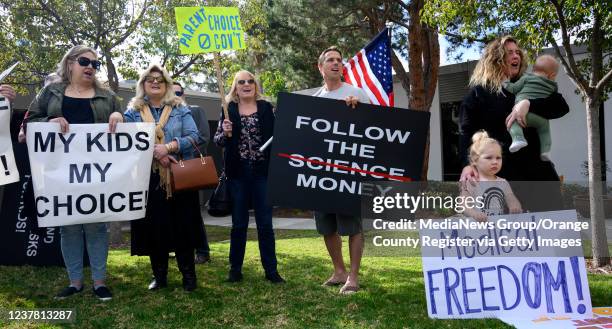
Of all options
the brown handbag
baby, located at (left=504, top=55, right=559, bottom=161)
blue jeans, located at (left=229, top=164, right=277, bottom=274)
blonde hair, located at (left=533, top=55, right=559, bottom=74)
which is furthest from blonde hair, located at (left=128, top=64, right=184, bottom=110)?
blonde hair, located at (left=533, top=55, right=559, bottom=74)

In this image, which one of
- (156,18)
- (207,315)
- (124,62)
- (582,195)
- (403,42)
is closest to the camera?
(207,315)

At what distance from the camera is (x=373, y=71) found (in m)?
5.16

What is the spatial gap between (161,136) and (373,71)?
7.21 feet

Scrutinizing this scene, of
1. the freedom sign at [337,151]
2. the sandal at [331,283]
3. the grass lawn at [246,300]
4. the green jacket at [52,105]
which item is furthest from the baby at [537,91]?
the green jacket at [52,105]

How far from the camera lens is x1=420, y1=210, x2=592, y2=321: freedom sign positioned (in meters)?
3.33

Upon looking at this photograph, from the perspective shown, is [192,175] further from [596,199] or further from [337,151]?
[596,199]

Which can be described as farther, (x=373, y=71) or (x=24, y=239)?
(x=24, y=239)

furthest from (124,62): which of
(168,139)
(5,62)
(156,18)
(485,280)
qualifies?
(485,280)

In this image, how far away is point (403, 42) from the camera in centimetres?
1523

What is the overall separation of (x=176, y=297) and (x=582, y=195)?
427 inches

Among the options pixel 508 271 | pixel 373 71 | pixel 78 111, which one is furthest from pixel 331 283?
pixel 78 111

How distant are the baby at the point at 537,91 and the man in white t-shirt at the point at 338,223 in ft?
3.93

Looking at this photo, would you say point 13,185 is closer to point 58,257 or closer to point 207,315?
point 58,257

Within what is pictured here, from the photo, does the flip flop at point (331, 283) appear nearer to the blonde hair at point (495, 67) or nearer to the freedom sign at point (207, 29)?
the blonde hair at point (495, 67)
